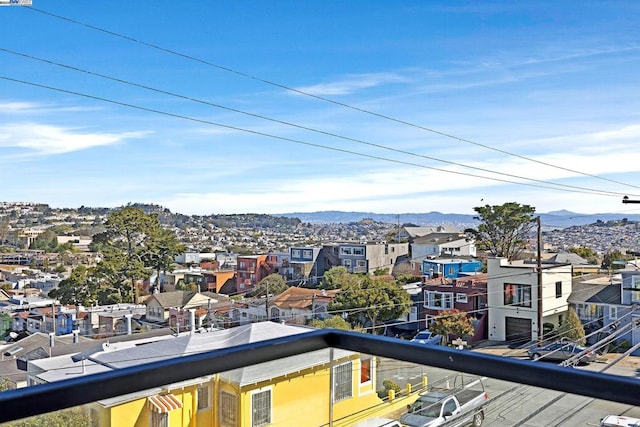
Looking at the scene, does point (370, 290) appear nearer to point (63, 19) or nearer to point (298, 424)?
point (63, 19)

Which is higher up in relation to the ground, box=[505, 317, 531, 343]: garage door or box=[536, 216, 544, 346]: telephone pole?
box=[536, 216, 544, 346]: telephone pole

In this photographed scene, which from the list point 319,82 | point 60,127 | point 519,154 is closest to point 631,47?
point 519,154

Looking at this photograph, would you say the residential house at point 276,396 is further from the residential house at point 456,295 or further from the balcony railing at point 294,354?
the residential house at point 456,295

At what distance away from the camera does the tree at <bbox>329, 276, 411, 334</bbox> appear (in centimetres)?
891

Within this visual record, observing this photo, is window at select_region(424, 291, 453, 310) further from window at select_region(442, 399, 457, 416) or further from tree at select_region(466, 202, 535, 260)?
window at select_region(442, 399, 457, 416)

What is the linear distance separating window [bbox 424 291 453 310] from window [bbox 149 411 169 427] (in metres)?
10.3

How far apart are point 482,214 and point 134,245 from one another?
673cm

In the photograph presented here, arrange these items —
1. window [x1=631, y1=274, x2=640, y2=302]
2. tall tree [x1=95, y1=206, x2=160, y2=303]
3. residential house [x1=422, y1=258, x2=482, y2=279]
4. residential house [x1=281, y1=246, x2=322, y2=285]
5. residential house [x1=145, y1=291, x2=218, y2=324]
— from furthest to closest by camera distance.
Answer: residential house [x1=422, y1=258, x2=482, y2=279]
residential house [x1=281, y1=246, x2=322, y2=285]
residential house [x1=145, y1=291, x2=218, y2=324]
window [x1=631, y1=274, x2=640, y2=302]
tall tree [x1=95, y1=206, x2=160, y2=303]

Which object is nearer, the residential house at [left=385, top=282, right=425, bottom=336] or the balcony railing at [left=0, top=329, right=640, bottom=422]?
the balcony railing at [left=0, top=329, right=640, bottom=422]

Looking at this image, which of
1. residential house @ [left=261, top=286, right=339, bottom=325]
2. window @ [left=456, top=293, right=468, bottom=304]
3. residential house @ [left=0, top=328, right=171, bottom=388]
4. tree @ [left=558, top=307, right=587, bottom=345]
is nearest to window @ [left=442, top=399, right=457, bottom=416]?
residential house @ [left=0, top=328, right=171, bottom=388]

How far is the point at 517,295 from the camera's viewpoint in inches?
363

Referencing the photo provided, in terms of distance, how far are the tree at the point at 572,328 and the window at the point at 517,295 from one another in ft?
2.01

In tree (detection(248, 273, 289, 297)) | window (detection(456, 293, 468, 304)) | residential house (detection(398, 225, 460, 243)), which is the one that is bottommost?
window (detection(456, 293, 468, 304))

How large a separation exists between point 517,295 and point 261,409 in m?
8.87
